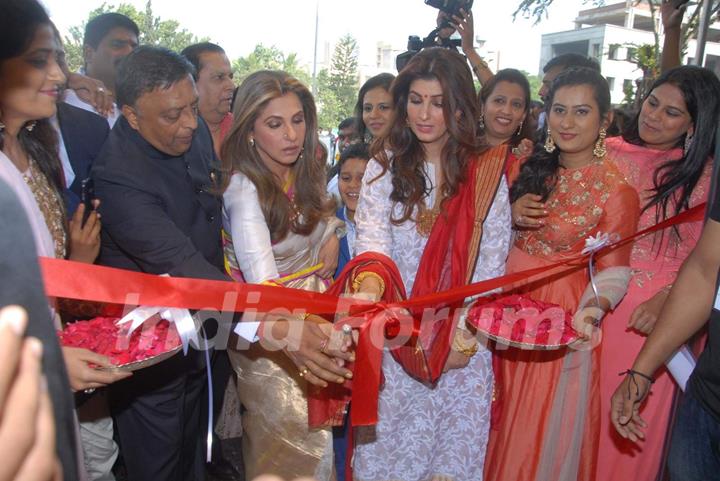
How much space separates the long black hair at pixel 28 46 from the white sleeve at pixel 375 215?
3.73 ft

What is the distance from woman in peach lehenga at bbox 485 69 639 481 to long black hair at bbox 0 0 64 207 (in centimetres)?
186

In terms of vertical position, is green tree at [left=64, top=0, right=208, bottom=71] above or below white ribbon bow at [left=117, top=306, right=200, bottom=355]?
above

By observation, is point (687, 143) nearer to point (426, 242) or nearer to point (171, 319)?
point (426, 242)

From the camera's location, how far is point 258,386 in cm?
236

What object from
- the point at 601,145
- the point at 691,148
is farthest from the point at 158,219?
the point at 691,148

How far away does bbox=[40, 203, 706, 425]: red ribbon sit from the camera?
69.4 inches

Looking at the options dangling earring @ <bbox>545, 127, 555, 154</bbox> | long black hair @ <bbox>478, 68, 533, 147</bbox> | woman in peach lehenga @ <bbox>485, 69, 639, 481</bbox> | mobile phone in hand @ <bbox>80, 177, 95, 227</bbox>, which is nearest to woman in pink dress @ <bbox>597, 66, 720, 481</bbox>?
woman in peach lehenga @ <bbox>485, 69, 639, 481</bbox>

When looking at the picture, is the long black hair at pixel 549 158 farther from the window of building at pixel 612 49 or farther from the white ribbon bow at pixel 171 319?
the window of building at pixel 612 49

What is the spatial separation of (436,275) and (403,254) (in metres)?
0.19

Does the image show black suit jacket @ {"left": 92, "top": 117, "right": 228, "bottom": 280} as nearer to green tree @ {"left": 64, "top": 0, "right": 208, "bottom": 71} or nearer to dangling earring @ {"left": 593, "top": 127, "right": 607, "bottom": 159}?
dangling earring @ {"left": 593, "top": 127, "right": 607, "bottom": 159}

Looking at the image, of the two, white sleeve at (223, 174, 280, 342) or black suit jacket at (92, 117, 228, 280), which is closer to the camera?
black suit jacket at (92, 117, 228, 280)

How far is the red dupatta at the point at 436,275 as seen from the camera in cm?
226

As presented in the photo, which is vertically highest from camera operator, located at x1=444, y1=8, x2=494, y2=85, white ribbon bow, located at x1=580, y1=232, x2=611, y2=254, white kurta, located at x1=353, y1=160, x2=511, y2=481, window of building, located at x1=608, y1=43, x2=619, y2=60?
window of building, located at x1=608, y1=43, x2=619, y2=60

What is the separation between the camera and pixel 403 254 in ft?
7.99
